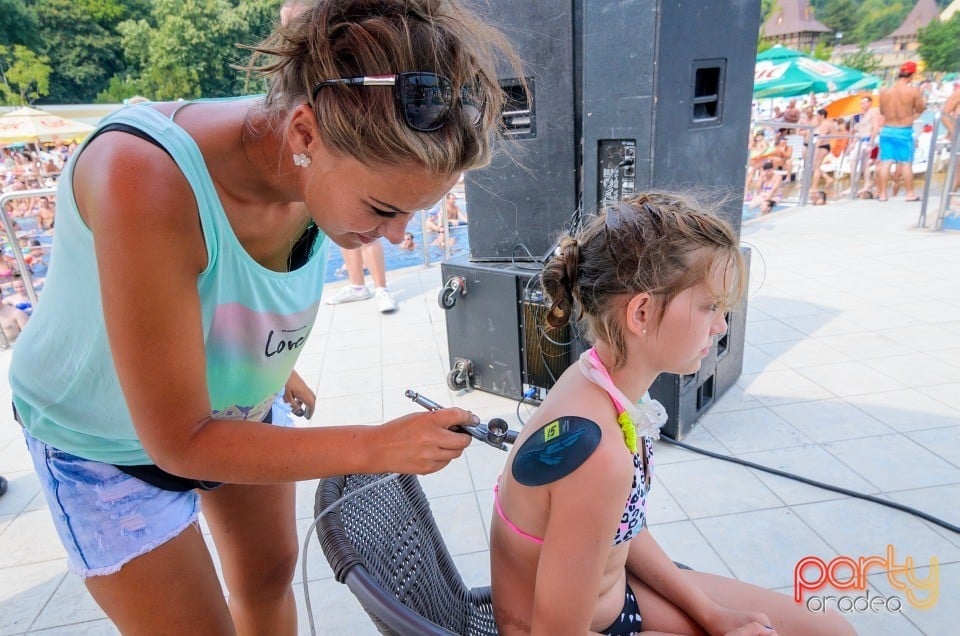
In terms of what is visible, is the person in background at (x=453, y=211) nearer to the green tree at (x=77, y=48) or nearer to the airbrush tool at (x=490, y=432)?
the airbrush tool at (x=490, y=432)

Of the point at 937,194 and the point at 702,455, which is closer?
the point at 702,455

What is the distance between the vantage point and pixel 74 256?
849 millimetres

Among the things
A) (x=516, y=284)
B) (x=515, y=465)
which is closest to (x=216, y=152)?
(x=515, y=465)

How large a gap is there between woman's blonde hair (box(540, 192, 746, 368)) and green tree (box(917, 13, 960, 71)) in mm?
55423

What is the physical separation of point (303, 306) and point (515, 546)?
60 centimetres

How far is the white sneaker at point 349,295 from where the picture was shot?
5.10 metres

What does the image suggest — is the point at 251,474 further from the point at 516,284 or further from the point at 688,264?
the point at 516,284

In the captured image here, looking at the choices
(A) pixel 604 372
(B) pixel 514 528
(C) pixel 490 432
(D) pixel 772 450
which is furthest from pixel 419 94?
(D) pixel 772 450

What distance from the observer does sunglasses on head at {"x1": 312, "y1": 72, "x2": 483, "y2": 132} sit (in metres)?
0.78

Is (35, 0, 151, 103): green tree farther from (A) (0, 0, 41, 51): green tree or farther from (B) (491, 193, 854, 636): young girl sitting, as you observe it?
(B) (491, 193, 854, 636): young girl sitting

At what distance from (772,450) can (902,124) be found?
7003mm

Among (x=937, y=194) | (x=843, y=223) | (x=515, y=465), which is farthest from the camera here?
(x=937, y=194)

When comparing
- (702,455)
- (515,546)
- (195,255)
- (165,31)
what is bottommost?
(702,455)

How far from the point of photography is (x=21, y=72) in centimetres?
2819
